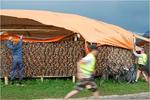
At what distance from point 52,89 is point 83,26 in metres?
3.75

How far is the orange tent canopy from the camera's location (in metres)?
19.9

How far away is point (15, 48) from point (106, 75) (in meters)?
4.21

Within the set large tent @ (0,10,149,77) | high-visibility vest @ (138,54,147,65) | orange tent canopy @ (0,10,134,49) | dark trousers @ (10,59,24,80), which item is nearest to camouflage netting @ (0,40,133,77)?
large tent @ (0,10,149,77)

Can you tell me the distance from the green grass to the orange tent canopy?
1776mm

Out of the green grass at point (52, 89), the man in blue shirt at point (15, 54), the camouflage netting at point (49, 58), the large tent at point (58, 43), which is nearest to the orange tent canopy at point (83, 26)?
the large tent at point (58, 43)

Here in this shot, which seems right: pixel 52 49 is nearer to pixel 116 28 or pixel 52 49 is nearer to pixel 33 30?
pixel 33 30

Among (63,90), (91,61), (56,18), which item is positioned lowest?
(63,90)

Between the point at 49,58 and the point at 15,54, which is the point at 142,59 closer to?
the point at 49,58

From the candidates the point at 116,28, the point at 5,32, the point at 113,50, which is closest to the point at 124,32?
the point at 116,28

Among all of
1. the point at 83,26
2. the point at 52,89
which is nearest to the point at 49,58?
the point at 83,26

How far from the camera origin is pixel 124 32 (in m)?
23.4

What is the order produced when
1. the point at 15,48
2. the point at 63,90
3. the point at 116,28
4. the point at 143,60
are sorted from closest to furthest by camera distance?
1. the point at 63,90
2. the point at 15,48
3. the point at 143,60
4. the point at 116,28

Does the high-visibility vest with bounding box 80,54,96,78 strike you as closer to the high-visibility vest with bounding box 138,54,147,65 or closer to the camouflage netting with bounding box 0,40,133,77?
the camouflage netting with bounding box 0,40,133,77

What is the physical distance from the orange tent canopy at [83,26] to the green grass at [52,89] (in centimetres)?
178
